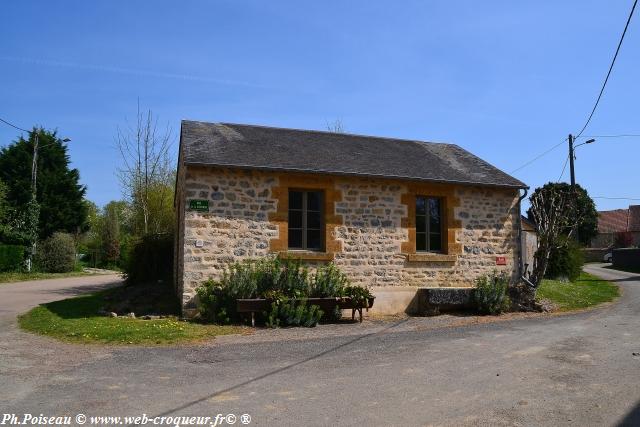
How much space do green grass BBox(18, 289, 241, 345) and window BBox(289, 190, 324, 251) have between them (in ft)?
8.96

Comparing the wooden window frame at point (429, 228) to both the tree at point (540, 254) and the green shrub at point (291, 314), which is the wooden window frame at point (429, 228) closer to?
the tree at point (540, 254)

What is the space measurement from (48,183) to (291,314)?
95.3 ft

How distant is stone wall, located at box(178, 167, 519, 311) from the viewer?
11219mm

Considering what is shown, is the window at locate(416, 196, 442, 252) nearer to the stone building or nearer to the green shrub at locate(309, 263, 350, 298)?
the stone building

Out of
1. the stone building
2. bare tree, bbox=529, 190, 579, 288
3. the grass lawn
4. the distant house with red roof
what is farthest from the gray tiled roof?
the distant house with red roof

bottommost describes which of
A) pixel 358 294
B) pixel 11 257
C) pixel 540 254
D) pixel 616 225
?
pixel 358 294

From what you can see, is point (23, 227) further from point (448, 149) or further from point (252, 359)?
point (252, 359)

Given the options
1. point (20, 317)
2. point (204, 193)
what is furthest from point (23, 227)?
point (204, 193)

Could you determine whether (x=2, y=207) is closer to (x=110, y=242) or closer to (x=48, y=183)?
(x=48, y=183)

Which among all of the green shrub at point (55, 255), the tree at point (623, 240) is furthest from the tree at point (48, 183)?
the tree at point (623, 240)

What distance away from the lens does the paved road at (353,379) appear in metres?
5.04

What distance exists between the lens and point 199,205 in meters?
11.1

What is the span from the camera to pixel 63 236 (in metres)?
29.5

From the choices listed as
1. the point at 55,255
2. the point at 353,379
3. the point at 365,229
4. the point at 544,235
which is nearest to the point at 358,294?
the point at 365,229
